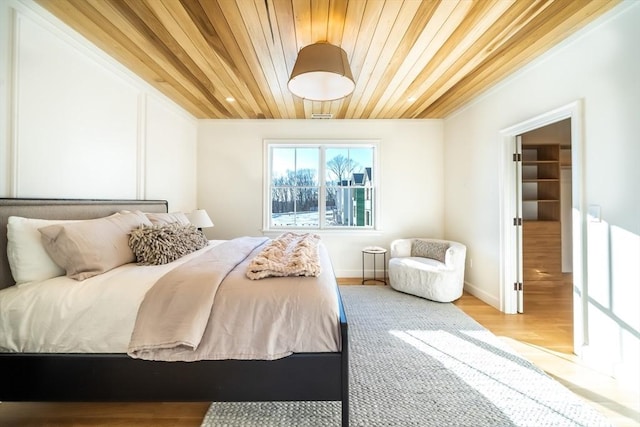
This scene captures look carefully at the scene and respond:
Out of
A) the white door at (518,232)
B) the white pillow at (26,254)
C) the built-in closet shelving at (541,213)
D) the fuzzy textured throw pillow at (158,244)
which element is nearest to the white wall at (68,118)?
the white pillow at (26,254)

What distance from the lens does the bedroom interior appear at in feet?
5.55

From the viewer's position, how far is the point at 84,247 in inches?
59.3

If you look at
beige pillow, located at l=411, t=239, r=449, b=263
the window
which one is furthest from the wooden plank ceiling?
beige pillow, located at l=411, t=239, r=449, b=263

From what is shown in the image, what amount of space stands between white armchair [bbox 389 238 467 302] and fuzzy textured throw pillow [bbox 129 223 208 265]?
2.60 meters

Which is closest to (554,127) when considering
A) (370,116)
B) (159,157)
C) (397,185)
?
(397,185)

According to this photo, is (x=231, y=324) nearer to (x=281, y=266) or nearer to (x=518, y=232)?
(x=281, y=266)

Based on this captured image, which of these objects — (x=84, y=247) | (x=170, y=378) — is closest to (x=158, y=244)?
(x=84, y=247)

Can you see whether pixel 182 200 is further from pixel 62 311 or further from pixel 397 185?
pixel 397 185

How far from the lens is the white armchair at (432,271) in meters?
3.08

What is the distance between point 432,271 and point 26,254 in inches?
140

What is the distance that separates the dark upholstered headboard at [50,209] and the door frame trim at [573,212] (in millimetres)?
3987

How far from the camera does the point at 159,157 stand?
313cm

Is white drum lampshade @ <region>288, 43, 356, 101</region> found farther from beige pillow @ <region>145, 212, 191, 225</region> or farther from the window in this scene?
the window

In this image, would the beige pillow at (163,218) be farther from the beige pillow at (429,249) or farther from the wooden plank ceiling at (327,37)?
the beige pillow at (429,249)
